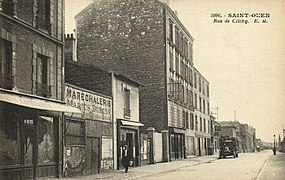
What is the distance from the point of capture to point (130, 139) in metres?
28.1

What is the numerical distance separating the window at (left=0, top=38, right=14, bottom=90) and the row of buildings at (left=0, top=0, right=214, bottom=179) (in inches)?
1.3

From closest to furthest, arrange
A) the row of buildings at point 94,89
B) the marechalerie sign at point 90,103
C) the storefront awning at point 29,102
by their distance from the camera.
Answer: the storefront awning at point 29,102 → the row of buildings at point 94,89 → the marechalerie sign at point 90,103

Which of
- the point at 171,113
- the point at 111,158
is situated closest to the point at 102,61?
the point at 171,113

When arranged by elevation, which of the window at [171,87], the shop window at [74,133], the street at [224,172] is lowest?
the street at [224,172]

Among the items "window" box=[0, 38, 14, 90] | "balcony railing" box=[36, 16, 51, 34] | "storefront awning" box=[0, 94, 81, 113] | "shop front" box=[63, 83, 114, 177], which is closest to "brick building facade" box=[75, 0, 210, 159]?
"shop front" box=[63, 83, 114, 177]

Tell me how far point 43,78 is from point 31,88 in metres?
1.49

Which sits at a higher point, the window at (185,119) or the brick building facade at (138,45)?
the brick building facade at (138,45)

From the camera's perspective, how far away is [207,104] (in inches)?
2330

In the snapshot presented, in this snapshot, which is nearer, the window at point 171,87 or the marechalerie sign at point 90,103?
the marechalerie sign at point 90,103

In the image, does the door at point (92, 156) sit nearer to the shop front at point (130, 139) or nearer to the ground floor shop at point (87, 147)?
the ground floor shop at point (87, 147)

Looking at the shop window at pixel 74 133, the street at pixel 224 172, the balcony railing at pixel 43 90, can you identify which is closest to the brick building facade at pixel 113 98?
the shop window at pixel 74 133

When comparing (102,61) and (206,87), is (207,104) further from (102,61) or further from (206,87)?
(102,61)

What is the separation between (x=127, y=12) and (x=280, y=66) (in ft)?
67.1

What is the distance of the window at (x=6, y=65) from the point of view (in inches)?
603
